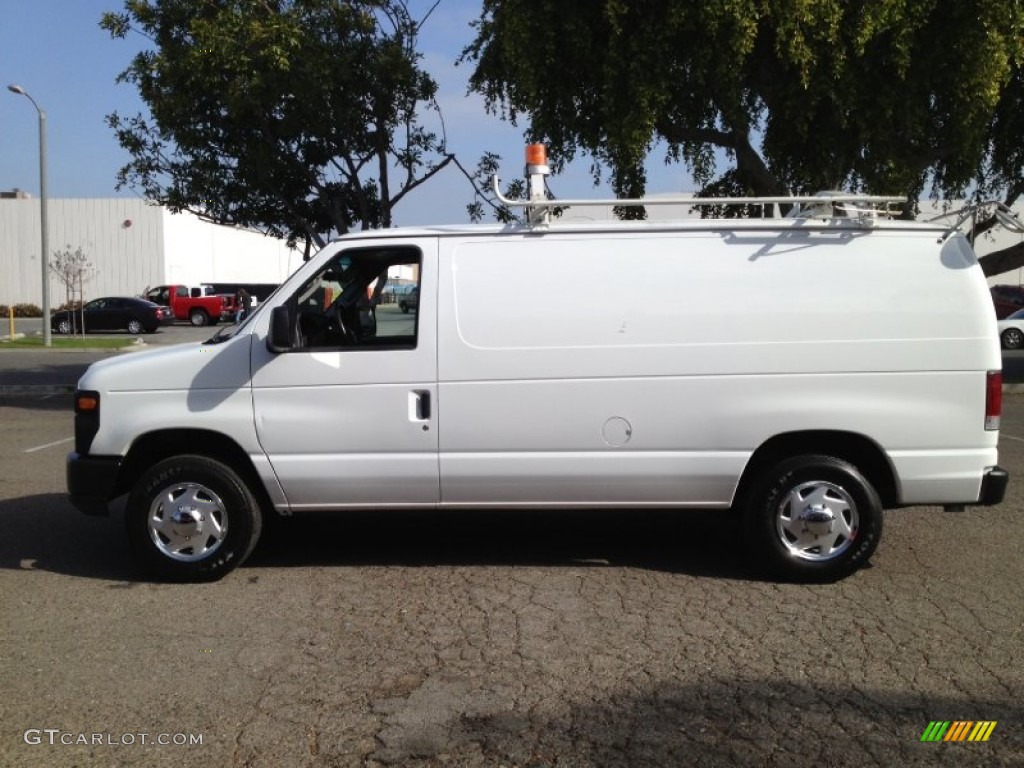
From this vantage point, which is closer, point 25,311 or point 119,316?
point 119,316

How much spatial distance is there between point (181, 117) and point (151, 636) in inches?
476

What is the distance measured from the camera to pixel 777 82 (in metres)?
13.0

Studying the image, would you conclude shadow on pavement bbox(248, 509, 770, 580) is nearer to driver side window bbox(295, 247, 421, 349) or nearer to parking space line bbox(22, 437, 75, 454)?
driver side window bbox(295, 247, 421, 349)

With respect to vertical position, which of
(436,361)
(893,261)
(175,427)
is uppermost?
(893,261)

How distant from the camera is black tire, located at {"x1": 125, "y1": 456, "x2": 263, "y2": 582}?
5.75 metres

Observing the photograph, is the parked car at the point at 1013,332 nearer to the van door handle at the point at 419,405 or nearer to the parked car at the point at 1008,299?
the parked car at the point at 1008,299

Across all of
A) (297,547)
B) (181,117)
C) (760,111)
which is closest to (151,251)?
(181,117)

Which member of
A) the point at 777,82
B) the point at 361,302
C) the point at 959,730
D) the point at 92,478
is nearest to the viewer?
the point at 959,730

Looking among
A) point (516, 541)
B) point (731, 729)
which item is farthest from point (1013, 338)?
point (731, 729)

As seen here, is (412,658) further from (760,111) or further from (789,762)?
(760,111)

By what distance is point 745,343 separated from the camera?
5.62 m

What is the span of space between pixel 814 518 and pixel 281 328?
3.28 metres

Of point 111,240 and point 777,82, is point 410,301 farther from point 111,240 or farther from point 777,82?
point 111,240

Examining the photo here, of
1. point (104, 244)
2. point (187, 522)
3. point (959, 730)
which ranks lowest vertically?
point (959, 730)
